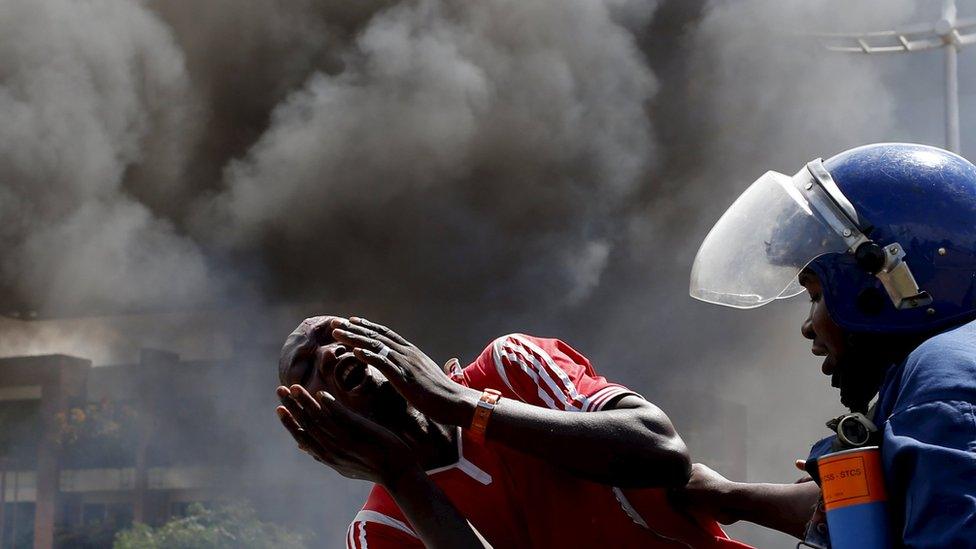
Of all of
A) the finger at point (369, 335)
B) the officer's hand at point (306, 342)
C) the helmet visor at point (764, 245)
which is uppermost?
the officer's hand at point (306, 342)

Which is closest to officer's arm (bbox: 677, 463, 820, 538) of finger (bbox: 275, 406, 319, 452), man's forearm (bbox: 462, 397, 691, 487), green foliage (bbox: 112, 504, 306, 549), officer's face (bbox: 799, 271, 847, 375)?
man's forearm (bbox: 462, 397, 691, 487)

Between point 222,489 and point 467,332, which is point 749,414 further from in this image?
point 222,489

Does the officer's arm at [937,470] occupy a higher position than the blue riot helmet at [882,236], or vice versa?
the blue riot helmet at [882,236]

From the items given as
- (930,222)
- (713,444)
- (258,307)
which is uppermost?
(258,307)

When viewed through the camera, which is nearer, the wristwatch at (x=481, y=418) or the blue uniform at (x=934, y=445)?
the blue uniform at (x=934, y=445)

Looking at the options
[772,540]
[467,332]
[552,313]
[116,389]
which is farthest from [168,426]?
[772,540]

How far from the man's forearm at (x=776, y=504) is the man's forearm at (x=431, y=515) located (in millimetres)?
587

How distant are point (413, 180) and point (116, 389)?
192 inches

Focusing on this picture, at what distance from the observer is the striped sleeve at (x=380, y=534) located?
2055 mm

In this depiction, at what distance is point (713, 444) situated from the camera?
572 inches

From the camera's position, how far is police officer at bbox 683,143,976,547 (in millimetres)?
1179

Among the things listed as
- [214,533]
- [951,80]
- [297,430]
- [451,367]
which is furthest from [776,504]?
[214,533]

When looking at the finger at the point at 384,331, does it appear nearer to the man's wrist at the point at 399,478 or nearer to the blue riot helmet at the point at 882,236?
the man's wrist at the point at 399,478

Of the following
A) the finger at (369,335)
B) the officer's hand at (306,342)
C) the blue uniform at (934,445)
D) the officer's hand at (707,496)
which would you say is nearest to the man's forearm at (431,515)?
the finger at (369,335)
